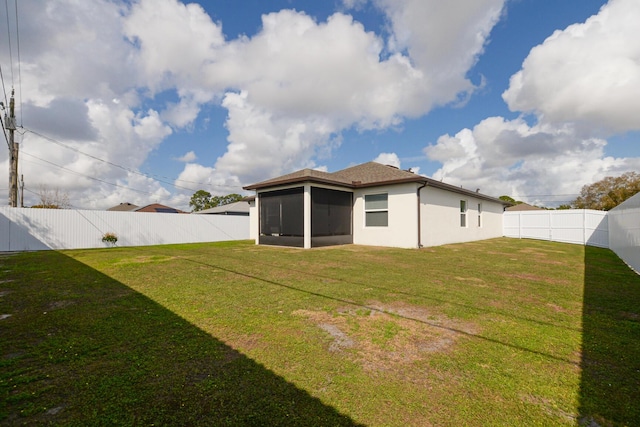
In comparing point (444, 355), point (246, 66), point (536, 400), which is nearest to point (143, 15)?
point (246, 66)

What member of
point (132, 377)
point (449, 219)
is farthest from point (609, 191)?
point (132, 377)

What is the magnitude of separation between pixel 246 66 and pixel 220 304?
440 inches

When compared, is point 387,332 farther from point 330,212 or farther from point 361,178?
point 361,178

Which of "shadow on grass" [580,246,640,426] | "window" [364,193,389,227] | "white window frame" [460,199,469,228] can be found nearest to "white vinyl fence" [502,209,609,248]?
"white window frame" [460,199,469,228]

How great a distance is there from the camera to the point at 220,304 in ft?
14.1

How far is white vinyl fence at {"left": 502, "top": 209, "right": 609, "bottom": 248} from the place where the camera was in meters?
15.6

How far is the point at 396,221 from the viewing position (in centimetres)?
1260

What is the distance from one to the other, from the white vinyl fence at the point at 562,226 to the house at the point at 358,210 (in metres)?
7.65

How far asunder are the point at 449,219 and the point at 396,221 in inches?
159

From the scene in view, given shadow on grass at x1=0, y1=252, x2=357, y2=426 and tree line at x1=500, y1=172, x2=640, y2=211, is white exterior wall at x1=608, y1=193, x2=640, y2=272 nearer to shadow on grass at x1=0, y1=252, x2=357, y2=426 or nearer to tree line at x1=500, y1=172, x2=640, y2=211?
shadow on grass at x1=0, y1=252, x2=357, y2=426

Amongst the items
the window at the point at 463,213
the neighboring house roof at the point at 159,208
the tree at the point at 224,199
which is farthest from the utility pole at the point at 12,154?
the tree at the point at 224,199

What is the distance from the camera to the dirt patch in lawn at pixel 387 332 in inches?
107

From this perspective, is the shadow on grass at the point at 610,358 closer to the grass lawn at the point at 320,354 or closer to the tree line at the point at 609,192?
the grass lawn at the point at 320,354

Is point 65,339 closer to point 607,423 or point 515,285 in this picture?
point 607,423
